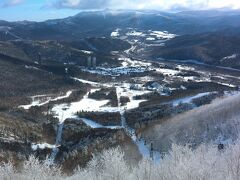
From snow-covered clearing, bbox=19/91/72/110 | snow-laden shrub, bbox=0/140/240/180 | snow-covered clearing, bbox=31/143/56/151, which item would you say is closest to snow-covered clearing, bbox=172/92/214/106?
snow-covered clearing, bbox=19/91/72/110

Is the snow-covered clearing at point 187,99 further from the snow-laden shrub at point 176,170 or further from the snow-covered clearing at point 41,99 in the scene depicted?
the snow-laden shrub at point 176,170

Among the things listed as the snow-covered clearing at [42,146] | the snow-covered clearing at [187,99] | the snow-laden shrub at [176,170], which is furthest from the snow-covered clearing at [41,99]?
the snow-laden shrub at [176,170]

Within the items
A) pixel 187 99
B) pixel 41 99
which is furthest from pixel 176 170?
pixel 41 99

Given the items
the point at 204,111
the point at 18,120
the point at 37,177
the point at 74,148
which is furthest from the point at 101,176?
the point at 18,120

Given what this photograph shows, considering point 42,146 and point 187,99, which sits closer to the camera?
point 42,146

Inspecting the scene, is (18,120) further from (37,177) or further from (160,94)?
(37,177)

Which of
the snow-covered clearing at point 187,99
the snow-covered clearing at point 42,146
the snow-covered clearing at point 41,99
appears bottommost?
the snow-covered clearing at point 41,99

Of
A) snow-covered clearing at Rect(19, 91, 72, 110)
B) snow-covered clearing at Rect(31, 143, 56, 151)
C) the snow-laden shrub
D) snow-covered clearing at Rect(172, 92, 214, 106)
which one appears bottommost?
snow-covered clearing at Rect(19, 91, 72, 110)

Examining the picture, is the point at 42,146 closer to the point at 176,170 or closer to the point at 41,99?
the point at 41,99

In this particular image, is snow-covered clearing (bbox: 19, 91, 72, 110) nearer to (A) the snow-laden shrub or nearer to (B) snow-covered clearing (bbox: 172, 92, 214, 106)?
(B) snow-covered clearing (bbox: 172, 92, 214, 106)

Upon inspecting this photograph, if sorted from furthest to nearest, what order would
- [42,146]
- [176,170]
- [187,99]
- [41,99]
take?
[41,99] → [187,99] → [42,146] → [176,170]

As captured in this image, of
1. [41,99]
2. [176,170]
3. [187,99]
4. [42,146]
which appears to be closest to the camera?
[176,170]

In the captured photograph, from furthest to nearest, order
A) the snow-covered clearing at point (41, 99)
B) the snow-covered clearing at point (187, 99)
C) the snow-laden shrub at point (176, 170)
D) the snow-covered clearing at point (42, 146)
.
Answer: the snow-covered clearing at point (41, 99)
the snow-covered clearing at point (187, 99)
the snow-covered clearing at point (42, 146)
the snow-laden shrub at point (176, 170)
